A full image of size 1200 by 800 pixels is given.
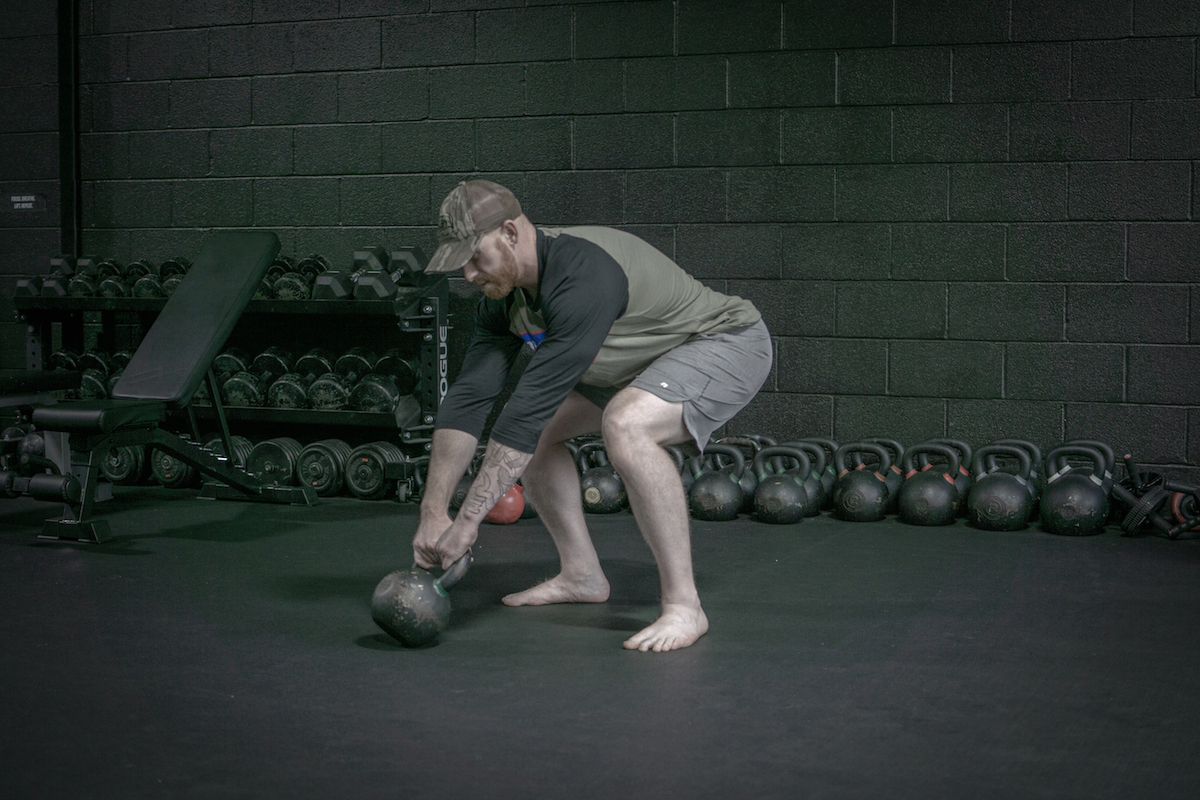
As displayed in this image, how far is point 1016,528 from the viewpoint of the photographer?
161 inches

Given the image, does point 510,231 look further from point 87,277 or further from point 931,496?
point 87,277

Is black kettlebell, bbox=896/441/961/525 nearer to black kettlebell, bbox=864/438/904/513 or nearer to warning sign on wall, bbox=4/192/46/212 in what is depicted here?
black kettlebell, bbox=864/438/904/513

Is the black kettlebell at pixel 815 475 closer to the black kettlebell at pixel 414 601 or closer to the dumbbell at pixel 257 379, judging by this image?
the black kettlebell at pixel 414 601

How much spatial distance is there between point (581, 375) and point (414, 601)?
61 cm

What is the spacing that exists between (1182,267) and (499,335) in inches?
117

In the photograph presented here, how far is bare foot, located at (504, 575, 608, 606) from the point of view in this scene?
2.98 meters

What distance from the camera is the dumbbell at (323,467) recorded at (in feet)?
15.7

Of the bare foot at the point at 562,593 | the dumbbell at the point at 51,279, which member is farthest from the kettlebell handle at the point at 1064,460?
the dumbbell at the point at 51,279

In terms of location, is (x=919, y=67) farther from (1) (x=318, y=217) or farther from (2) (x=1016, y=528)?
(1) (x=318, y=217)

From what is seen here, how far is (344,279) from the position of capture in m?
4.80

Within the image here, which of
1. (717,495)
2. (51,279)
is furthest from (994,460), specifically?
(51,279)

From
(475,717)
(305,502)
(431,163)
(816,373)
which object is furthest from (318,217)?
(475,717)

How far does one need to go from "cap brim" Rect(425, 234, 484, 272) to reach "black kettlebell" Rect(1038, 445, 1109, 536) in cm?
258

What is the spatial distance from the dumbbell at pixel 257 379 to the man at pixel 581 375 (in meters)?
2.43
